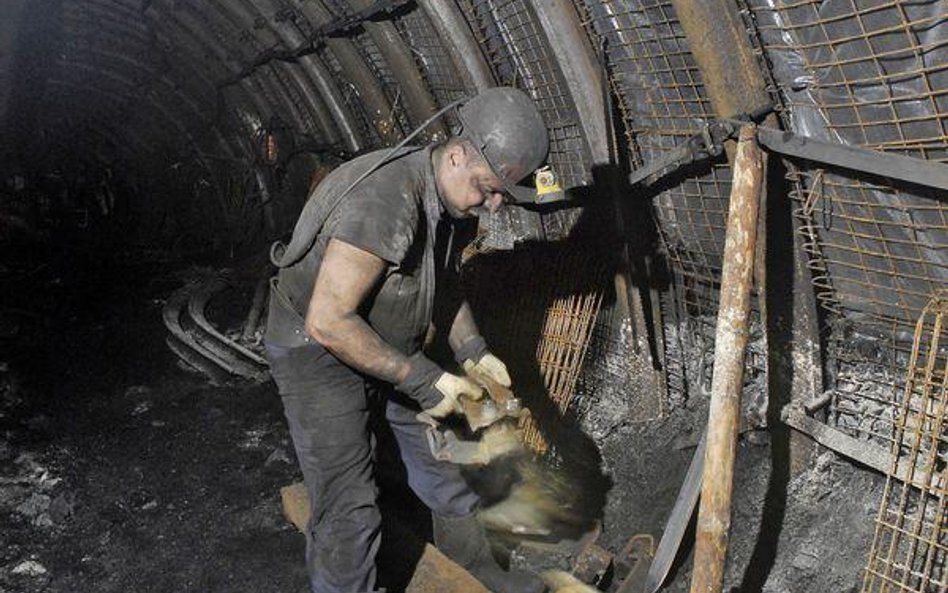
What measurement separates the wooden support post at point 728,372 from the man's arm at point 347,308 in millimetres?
1412

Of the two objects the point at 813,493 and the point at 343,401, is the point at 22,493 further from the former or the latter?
the point at 813,493

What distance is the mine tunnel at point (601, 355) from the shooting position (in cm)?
302

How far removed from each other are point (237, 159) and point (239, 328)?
5106 millimetres

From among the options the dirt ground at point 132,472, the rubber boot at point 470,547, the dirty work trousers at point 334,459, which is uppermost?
the dirty work trousers at point 334,459

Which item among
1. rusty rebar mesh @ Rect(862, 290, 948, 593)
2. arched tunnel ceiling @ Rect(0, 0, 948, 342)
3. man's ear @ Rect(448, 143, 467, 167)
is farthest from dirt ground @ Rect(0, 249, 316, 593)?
arched tunnel ceiling @ Rect(0, 0, 948, 342)

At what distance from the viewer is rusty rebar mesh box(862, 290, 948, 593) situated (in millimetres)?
3010

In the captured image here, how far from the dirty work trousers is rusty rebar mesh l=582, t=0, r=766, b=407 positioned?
2.29 meters

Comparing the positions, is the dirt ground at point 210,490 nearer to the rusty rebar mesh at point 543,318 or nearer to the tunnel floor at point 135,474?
the tunnel floor at point 135,474

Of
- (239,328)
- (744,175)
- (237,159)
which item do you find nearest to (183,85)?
(237,159)

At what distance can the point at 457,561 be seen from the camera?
149 inches

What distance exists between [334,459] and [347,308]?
82 centimetres

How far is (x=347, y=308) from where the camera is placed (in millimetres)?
2783

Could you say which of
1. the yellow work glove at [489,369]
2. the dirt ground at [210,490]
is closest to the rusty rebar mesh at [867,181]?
the dirt ground at [210,490]

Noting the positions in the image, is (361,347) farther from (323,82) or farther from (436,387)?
(323,82)
